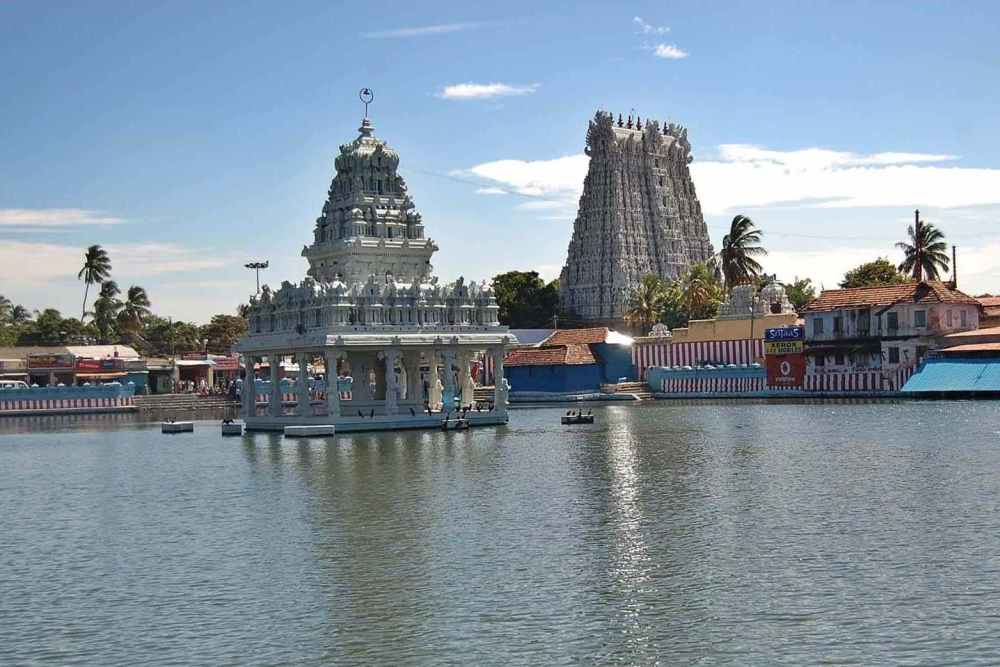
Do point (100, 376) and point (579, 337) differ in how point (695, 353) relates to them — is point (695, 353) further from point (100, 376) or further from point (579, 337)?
point (100, 376)

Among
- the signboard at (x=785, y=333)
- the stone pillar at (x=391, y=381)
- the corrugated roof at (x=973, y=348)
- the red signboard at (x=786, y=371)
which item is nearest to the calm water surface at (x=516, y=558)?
the stone pillar at (x=391, y=381)

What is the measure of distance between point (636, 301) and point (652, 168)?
23974 millimetres

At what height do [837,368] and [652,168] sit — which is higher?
[652,168]

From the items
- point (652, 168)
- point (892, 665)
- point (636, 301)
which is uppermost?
point (652, 168)

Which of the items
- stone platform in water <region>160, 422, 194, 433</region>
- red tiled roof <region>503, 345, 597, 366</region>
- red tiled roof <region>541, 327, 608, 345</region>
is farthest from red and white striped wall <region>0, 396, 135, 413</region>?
stone platform in water <region>160, 422, 194, 433</region>

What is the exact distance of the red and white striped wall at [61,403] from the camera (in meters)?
123

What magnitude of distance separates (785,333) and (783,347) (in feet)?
4.12

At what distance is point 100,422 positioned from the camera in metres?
105

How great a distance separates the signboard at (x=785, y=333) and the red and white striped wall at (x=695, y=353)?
408 cm

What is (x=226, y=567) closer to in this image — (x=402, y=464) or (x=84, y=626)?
(x=84, y=626)

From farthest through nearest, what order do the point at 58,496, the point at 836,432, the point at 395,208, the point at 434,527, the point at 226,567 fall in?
the point at 395,208
the point at 836,432
the point at 58,496
the point at 434,527
the point at 226,567

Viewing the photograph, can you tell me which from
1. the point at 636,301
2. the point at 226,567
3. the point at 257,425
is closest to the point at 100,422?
the point at 257,425

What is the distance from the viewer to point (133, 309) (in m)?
170

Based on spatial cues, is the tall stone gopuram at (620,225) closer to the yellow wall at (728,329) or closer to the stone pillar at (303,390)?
the yellow wall at (728,329)
